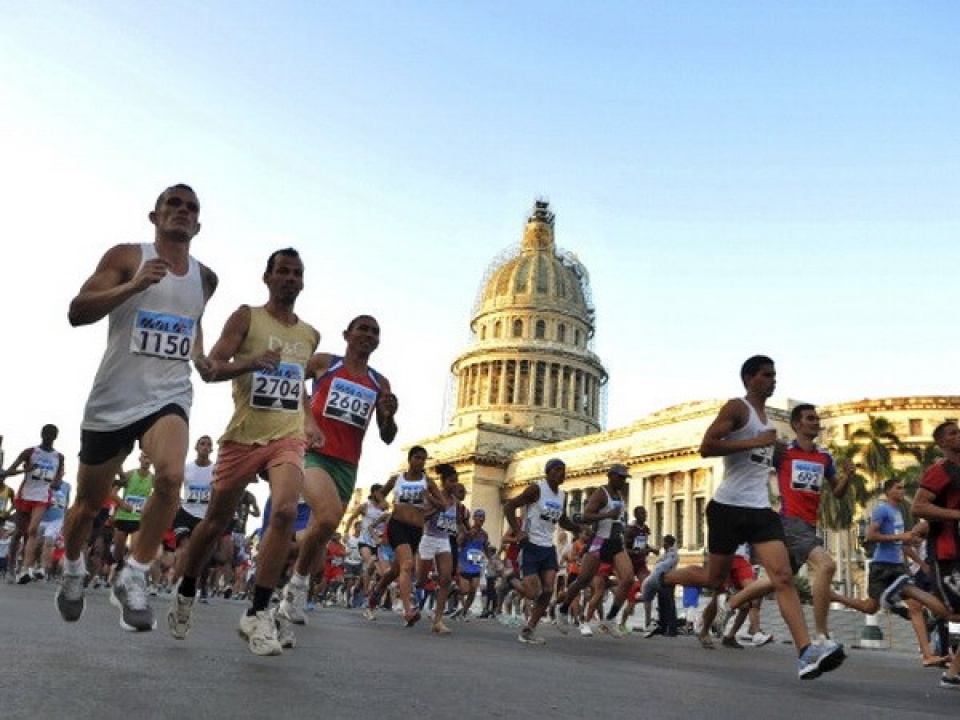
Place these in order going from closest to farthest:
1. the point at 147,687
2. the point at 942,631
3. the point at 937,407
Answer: the point at 147,687 → the point at 942,631 → the point at 937,407

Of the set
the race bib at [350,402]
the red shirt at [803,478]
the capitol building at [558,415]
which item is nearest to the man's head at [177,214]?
the race bib at [350,402]

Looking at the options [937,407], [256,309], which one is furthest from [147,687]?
[937,407]

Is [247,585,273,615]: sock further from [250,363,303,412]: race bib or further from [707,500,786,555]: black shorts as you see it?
[707,500,786,555]: black shorts

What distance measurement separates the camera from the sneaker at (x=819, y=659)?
5930 mm

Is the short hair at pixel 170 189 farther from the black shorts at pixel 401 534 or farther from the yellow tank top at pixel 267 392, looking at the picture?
the black shorts at pixel 401 534

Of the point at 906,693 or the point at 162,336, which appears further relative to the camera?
the point at 906,693

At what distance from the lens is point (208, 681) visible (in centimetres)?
399

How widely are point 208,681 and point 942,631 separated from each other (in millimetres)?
9597

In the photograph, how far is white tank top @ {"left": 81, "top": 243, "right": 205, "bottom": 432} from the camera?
196 inches

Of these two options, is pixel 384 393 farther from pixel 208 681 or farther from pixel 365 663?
pixel 208 681

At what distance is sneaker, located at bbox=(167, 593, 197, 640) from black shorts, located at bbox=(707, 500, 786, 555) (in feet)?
11.4

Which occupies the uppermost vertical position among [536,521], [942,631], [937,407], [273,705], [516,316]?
[516,316]

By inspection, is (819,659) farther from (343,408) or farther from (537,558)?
(537,558)

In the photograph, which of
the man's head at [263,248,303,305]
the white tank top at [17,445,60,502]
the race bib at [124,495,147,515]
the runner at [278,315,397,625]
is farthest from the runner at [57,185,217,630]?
the white tank top at [17,445,60,502]
